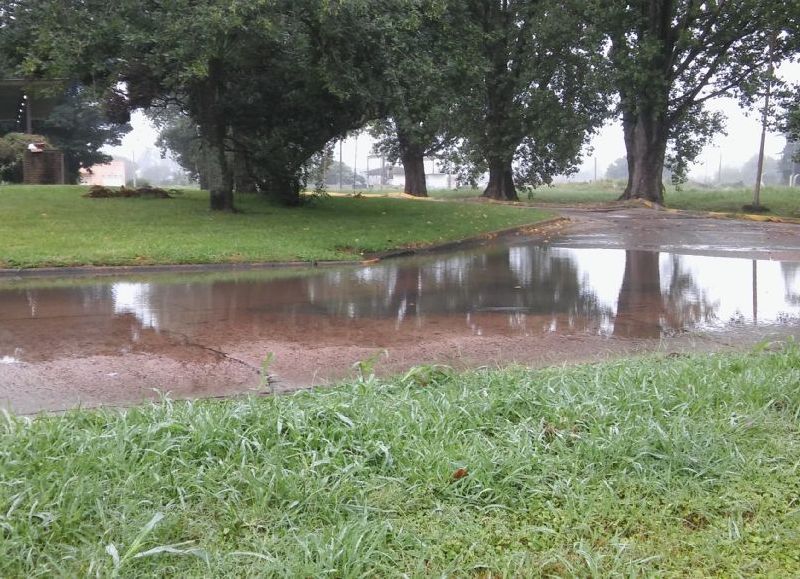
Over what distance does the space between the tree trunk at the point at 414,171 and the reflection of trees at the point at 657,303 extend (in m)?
25.3

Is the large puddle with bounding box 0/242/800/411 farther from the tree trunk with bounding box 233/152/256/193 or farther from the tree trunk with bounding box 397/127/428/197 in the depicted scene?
the tree trunk with bounding box 397/127/428/197

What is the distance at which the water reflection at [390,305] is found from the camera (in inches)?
285

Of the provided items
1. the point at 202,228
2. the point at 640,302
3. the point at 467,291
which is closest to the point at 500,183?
the point at 202,228

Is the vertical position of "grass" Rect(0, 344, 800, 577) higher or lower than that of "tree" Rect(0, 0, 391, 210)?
lower

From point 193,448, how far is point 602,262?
11.1 m

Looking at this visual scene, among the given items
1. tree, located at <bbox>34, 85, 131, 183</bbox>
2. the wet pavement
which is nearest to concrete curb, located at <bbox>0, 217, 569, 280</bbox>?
the wet pavement

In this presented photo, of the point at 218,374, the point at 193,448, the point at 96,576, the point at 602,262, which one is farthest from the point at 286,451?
the point at 602,262

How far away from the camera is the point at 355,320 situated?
8031mm

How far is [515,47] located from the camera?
30.3m

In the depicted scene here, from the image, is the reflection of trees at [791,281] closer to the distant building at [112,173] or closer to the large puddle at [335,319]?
the large puddle at [335,319]

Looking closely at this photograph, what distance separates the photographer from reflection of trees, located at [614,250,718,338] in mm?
7715

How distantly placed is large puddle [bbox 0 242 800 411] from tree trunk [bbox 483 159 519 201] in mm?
20933

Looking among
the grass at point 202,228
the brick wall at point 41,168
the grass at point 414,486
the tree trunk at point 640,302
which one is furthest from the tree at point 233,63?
the grass at point 414,486

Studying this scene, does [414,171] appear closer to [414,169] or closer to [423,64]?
[414,169]
